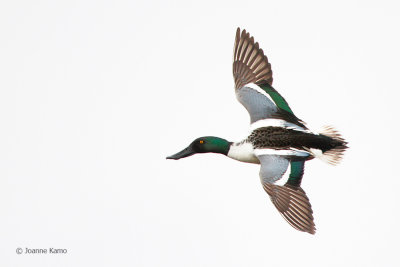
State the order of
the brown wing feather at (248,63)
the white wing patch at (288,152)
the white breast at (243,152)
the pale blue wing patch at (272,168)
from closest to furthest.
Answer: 1. the pale blue wing patch at (272,168)
2. the white wing patch at (288,152)
3. the white breast at (243,152)
4. the brown wing feather at (248,63)

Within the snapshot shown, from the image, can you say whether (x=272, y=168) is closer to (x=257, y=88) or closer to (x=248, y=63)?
(x=257, y=88)

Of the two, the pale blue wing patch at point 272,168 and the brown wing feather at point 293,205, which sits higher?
the pale blue wing patch at point 272,168

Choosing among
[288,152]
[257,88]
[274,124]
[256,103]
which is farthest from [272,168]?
[257,88]

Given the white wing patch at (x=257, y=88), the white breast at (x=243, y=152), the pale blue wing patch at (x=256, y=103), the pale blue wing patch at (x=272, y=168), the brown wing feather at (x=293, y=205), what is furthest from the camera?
the white wing patch at (x=257, y=88)

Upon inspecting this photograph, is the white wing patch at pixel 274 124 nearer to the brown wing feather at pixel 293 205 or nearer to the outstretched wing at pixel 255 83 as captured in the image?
the outstretched wing at pixel 255 83

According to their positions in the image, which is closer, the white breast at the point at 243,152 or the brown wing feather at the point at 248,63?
the white breast at the point at 243,152

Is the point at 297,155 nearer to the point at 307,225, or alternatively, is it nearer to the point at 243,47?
the point at 307,225

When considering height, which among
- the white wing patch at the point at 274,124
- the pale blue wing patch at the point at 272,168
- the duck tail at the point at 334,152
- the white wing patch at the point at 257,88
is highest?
the white wing patch at the point at 257,88

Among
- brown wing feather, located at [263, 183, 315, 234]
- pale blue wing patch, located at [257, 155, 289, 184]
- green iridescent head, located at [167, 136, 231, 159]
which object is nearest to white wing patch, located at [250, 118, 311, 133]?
green iridescent head, located at [167, 136, 231, 159]

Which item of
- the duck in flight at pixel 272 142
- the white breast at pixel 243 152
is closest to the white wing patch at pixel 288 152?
the duck in flight at pixel 272 142
